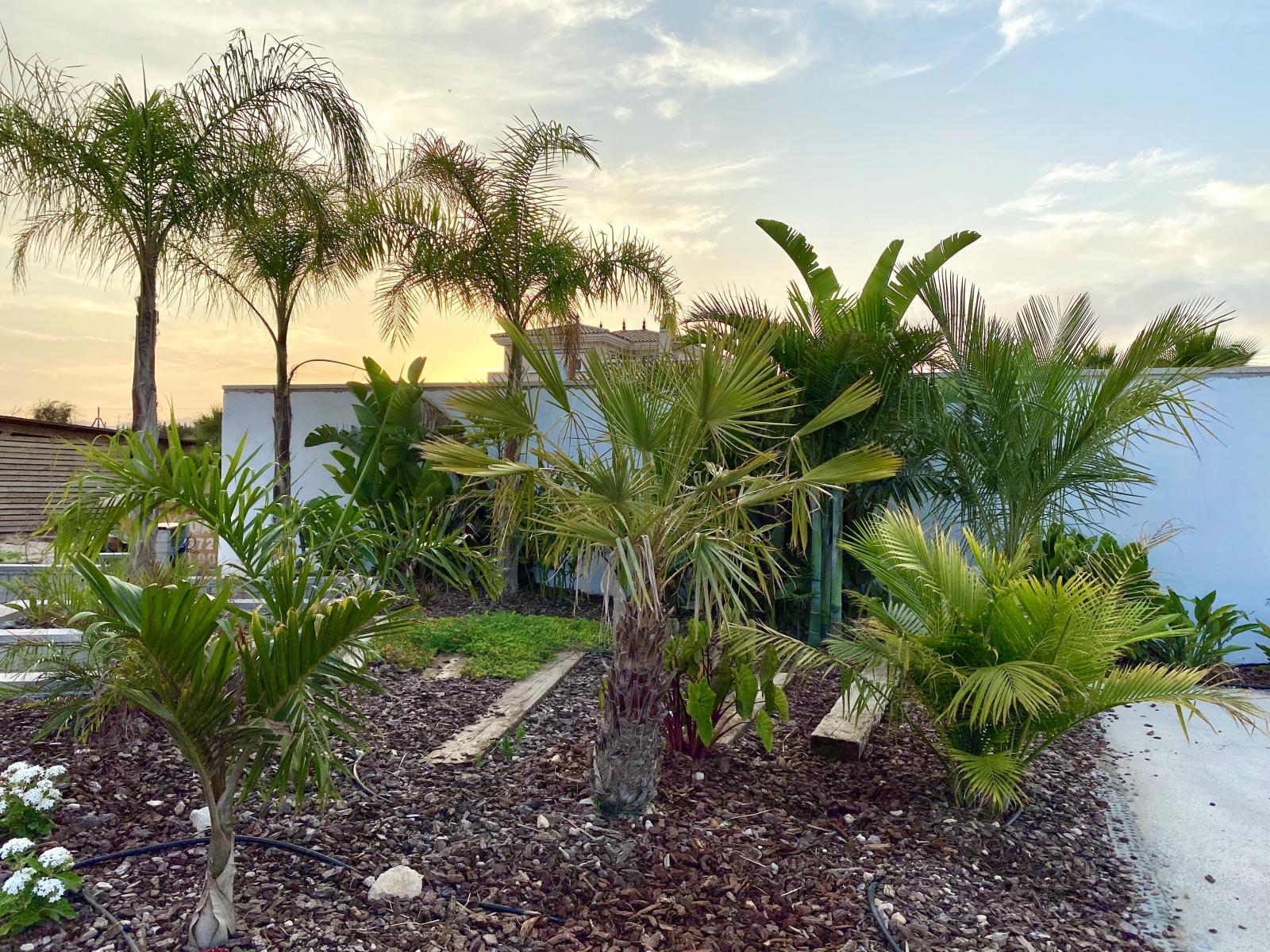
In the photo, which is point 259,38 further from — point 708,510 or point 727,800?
point 727,800

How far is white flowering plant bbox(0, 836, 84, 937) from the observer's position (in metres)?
2.43

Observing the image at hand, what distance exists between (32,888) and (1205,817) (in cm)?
490

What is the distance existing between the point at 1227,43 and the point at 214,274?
952 centimetres

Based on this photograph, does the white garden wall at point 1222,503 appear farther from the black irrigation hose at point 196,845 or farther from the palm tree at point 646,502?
the black irrigation hose at point 196,845

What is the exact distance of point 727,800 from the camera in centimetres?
383

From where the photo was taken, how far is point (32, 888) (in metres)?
2.47

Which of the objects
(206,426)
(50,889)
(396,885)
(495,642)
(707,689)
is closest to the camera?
(50,889)

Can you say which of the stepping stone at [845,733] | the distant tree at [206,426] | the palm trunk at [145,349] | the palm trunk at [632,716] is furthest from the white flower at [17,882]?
the distant tree at [206,426]

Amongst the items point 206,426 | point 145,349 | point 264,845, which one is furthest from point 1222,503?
point 206,426

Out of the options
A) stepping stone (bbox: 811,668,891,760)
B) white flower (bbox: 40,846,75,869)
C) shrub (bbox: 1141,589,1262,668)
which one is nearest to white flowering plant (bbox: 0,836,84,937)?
white flower (bbox: 40,846,75,869)

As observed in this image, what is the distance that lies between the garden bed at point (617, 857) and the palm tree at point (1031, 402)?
2317 mm

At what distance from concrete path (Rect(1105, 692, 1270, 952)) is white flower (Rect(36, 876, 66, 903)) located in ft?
12.1

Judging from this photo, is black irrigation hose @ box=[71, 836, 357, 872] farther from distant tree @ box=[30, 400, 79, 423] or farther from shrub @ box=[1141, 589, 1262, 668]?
distant tree @ box=[30, 400, 79, 423]

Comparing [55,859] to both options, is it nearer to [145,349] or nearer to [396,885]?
[396,885]
